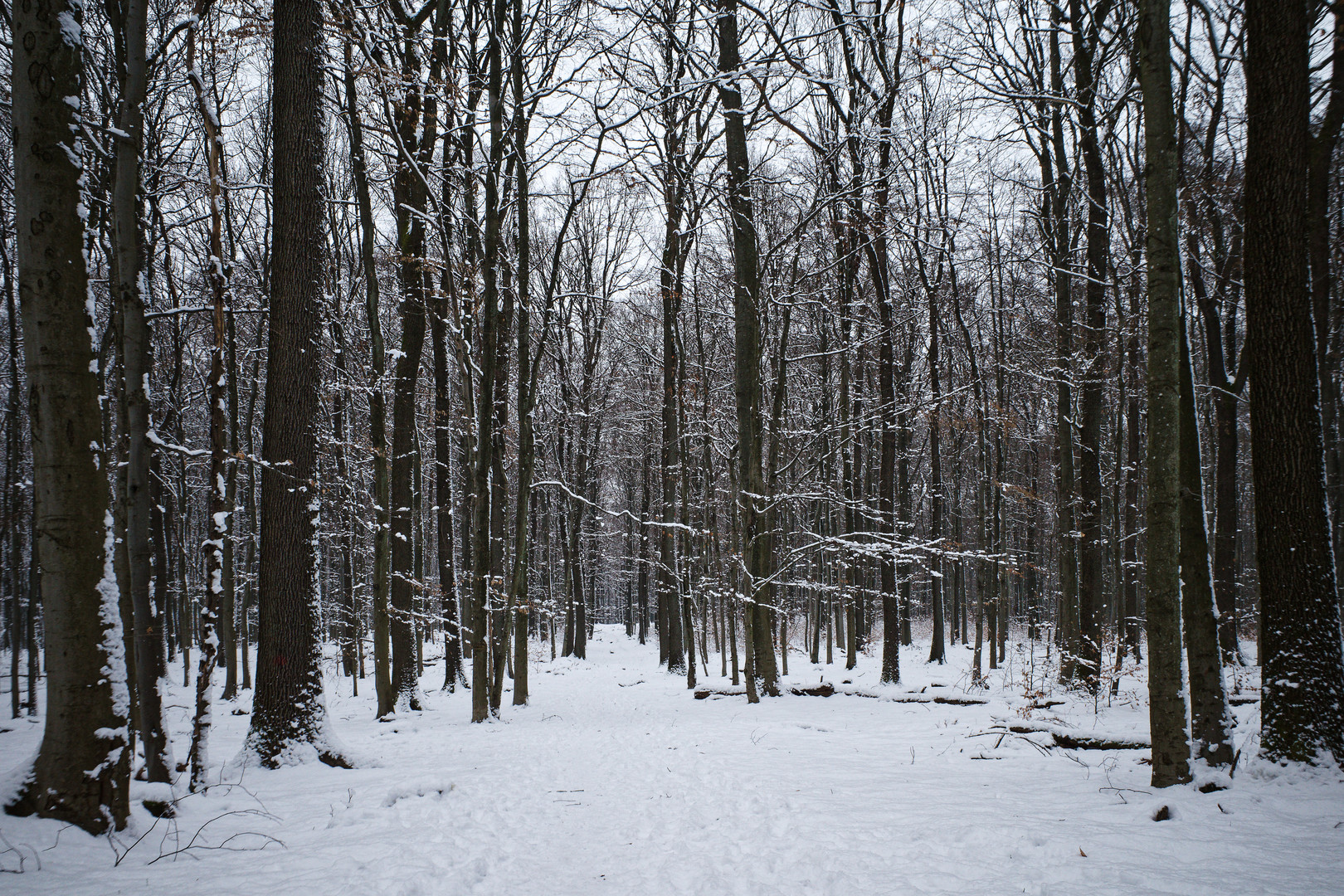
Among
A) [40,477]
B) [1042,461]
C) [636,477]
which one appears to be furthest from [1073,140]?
[636,477]

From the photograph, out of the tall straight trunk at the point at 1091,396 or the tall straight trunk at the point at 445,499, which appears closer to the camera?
the tall straight trunk at the point at 1091,396

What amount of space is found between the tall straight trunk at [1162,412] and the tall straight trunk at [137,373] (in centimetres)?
776

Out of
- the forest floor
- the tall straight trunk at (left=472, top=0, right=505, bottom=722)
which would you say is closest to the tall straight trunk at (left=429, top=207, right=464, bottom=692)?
the tall straight trunk at (left=472, top=0, right=505, bottom=722)

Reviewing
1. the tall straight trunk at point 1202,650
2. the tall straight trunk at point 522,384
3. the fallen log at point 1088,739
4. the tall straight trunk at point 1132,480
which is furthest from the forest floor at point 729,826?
the tall straight trunk at point 1132,480

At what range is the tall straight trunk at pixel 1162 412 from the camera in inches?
181

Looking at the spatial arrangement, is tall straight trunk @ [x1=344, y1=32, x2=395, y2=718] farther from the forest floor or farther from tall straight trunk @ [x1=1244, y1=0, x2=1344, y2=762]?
tall straight trunk @ [x1=1244, y1=0, x2=1344, y2=762]

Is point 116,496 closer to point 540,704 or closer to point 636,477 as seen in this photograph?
→ point 540,704

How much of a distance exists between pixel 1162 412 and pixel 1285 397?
1.31 metres

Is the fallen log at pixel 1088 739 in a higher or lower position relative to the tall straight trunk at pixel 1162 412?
lower

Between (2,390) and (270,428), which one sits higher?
(2,390)

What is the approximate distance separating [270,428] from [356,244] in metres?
11.3

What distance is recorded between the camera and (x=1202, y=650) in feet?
16.2

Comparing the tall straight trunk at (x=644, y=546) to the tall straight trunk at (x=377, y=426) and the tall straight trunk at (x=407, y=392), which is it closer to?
the tall straight trunk at (x=407, y=392)

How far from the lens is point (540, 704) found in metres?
13.1
